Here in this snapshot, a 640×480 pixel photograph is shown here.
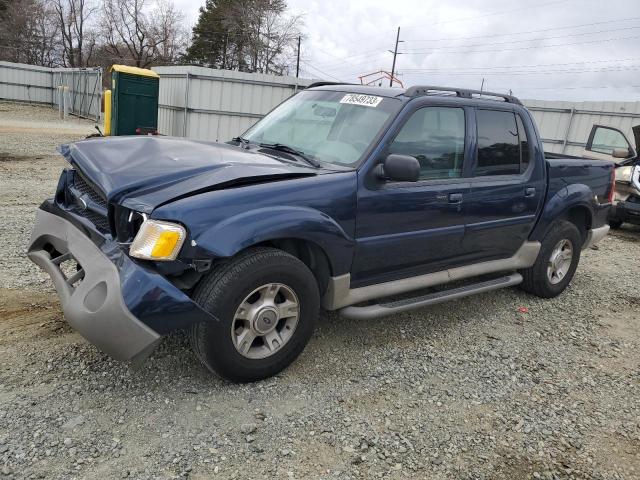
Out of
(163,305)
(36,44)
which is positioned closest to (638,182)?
(163,305)

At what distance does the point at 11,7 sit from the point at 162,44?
14648 mm

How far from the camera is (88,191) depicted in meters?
3.49

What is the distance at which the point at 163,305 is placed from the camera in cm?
269

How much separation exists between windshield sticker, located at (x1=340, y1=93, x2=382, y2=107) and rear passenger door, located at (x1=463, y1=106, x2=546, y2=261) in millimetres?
936

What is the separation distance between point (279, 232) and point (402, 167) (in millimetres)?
933

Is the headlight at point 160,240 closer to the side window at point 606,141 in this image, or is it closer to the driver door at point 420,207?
the driver door at point 420,207

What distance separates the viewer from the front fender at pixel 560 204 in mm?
4910

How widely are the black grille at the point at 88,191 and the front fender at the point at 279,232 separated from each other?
850mm

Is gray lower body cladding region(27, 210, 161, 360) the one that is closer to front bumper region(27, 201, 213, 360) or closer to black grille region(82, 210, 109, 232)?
front bumper region(27, 201, 213, 360)

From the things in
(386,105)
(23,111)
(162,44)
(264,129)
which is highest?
(162,44)

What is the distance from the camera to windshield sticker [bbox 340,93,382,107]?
393 cm

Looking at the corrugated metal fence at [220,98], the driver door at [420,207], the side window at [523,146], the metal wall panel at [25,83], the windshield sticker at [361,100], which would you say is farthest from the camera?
the metal wall panel at [25,83]

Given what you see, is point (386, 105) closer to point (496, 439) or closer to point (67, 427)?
point (496, 439)

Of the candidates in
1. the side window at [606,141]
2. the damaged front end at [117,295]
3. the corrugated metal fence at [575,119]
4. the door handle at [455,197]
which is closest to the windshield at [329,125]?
the door handle at [455,197]
